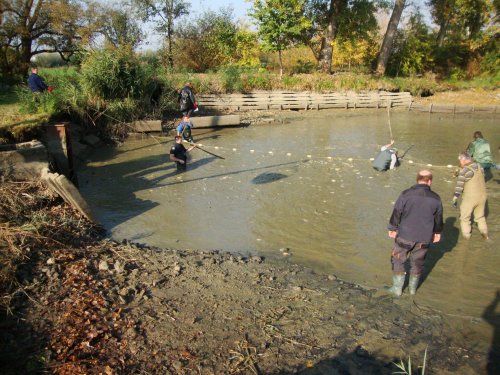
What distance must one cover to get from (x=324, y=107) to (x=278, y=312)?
21.0m

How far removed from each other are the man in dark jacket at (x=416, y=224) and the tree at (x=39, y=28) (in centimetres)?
2591

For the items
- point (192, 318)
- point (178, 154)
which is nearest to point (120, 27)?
point (178, 154)

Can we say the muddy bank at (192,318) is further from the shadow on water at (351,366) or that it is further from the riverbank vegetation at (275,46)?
the riverbank vegetation at (275,46)

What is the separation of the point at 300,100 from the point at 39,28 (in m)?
18.0

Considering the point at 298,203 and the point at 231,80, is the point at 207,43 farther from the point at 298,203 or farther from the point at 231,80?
the point at 298,203

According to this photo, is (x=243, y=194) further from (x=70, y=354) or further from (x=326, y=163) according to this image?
(x=70, y=354)

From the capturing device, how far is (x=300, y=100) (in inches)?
947

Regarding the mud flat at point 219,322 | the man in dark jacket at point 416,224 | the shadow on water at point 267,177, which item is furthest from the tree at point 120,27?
the man in dark jacket at point 416,224

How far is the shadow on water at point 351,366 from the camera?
161 inches

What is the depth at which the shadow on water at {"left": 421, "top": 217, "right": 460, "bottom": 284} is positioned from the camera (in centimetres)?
643

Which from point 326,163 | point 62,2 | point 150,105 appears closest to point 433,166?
point 326,163

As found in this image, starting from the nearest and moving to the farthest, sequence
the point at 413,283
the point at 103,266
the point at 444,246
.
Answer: the point at 413,283 < the point at 103,266 < the point at 444,246

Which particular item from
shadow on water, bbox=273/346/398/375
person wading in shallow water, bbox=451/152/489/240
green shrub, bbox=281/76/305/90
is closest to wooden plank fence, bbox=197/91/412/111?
green shrub, bbox=281/76/305/90

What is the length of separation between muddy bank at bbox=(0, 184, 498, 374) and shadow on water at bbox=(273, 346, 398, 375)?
1cm
